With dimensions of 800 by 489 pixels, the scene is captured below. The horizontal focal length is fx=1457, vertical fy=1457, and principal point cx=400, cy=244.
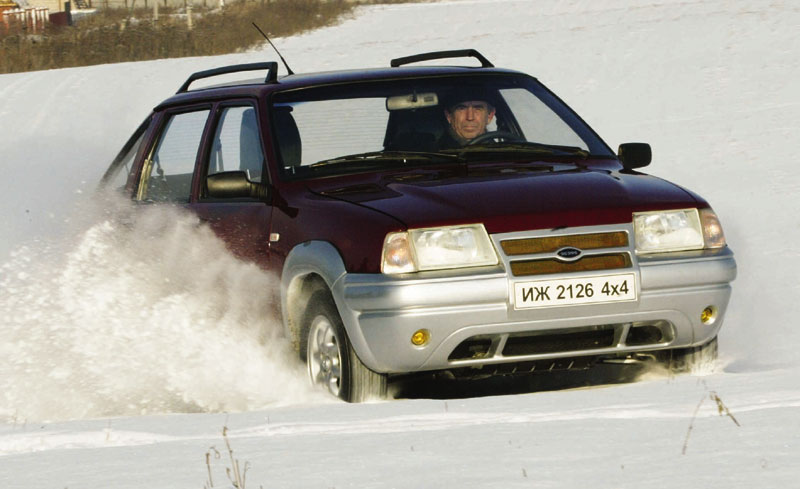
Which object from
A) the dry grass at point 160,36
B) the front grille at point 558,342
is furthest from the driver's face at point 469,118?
the dry grass at point 160,36

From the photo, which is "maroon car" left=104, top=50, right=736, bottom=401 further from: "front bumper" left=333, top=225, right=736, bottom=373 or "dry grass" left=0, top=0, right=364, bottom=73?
"dry grass" left=0, top=0, right=364, bottom=73

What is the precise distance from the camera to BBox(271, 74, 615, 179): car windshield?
674 centimetres

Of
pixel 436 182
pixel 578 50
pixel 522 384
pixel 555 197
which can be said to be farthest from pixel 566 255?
pixel 578 50

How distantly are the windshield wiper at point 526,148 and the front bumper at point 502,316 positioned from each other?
3.71ft

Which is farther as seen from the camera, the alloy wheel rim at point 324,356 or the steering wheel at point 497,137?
the steering wheel at point 497,137

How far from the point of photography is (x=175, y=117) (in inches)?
312

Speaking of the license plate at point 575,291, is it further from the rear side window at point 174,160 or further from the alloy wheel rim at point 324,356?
the rear side window at point 174,160

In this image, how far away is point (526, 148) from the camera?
271 inches

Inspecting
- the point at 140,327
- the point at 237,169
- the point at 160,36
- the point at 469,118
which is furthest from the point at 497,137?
the point at 160,36

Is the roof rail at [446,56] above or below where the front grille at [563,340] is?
above

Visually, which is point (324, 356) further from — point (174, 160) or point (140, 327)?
point (174, 160)

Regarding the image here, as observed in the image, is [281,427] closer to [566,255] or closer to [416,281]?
[416,281]

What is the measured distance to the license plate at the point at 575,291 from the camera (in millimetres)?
5652

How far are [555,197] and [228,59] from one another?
26557mm
